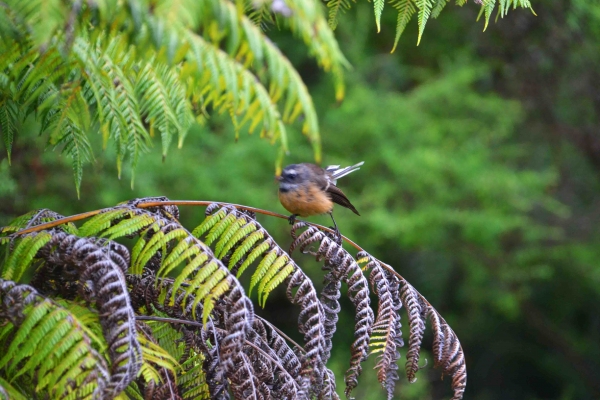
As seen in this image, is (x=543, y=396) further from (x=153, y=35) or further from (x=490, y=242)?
(x=153, y=35)

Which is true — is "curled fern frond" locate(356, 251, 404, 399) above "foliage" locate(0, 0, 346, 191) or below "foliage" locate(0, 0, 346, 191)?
below

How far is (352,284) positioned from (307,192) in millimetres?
1384

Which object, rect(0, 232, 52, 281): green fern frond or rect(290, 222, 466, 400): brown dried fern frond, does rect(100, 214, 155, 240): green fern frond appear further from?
rect(290, 222, 466, 400): brown dried fern frond

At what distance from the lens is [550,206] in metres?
7.03

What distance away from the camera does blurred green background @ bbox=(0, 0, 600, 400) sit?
6.27 metres

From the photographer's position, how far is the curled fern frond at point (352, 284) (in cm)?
205

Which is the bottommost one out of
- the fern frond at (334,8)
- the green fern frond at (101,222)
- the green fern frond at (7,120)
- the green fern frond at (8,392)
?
the green fern frond at (8,392)

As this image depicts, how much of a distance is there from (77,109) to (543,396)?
9663 mm

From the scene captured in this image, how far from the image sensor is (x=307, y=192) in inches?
138

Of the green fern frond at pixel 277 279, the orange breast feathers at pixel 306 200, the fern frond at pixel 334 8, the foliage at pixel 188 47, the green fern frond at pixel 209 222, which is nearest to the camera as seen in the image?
the foliage at pixel 188 47

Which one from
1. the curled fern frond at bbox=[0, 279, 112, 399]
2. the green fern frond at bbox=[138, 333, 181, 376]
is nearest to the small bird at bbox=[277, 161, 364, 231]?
the green fern frond at bbox=[138, 333, 181, 376]

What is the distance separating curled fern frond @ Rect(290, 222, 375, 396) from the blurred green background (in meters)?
3.28

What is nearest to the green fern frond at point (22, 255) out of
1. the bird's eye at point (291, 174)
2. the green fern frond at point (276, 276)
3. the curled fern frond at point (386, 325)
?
the green fern frond at point (276, 276)

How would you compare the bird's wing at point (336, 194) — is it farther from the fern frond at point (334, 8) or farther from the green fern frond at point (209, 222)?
the green fern frond at point (209, 222)
